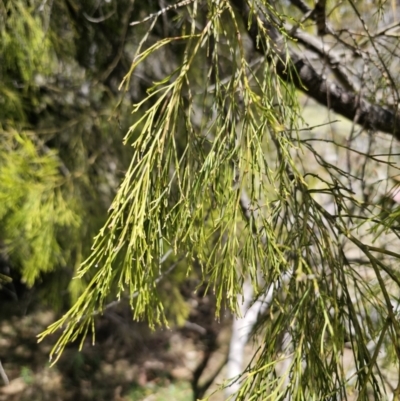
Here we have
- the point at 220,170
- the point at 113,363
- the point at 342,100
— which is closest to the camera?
the point at 220,170

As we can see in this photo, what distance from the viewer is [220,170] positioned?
3.94 ft

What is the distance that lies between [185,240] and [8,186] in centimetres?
180

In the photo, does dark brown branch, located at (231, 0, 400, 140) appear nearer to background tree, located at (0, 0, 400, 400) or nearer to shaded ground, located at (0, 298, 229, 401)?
background tree, located at (0, 0, 400, 400)

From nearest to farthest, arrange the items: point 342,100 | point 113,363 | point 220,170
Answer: point 220,170, point 342,100, point 113,363

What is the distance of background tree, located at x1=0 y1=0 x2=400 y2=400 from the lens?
1.12 meters

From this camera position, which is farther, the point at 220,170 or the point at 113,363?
the point at 113,363

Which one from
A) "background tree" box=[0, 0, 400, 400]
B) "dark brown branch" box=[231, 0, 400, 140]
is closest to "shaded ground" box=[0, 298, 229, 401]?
"background tree" box=[0, 0, 400, 400]

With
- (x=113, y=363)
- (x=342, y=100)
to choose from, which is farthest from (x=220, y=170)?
(x=113, y=363)

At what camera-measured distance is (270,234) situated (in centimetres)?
109

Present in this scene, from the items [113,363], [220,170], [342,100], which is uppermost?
[342,100]

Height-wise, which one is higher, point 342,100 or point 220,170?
point 342,100

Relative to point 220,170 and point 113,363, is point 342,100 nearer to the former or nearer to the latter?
point 220,170

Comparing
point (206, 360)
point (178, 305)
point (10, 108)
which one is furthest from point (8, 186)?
point (206, 360)

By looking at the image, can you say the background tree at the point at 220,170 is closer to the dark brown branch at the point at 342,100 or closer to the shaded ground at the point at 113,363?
the dark brown branch at the point at 342,100
